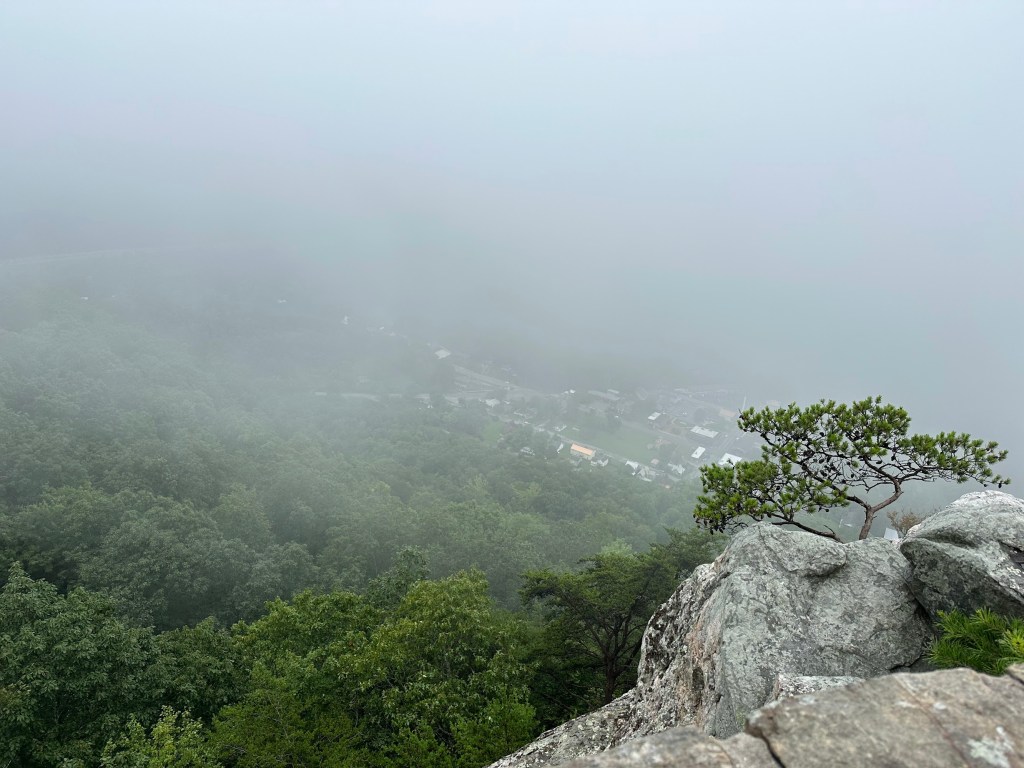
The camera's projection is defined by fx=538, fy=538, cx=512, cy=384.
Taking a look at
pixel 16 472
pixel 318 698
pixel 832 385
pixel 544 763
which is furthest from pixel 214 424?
pixel 832 385

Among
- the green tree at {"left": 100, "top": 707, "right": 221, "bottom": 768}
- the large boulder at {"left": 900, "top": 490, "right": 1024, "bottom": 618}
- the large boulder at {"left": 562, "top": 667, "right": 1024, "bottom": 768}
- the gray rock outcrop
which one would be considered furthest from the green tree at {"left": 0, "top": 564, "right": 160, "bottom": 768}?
the large boulder at {"left": 900, "top": 490, "right": 1024, "bottom": 618}

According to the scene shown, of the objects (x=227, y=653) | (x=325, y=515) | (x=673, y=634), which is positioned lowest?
→ (x=325, y=515)

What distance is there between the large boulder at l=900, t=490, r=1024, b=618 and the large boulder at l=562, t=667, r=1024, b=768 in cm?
405

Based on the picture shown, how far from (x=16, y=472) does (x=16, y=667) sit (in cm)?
3609

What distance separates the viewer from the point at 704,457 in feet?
360

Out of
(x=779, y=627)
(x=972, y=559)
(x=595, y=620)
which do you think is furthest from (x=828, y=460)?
(x=595, y=620)

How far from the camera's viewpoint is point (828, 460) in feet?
38.8

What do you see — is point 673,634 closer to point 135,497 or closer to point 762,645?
point 762,645

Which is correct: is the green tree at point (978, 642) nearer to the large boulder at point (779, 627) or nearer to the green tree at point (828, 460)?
the large boulder at point (779, 627)

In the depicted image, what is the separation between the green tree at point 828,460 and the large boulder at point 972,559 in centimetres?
134

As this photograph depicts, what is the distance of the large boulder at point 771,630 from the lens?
8398mm

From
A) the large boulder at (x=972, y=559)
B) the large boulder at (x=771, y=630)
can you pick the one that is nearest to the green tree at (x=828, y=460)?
the large boulder at (x=771, y=630)

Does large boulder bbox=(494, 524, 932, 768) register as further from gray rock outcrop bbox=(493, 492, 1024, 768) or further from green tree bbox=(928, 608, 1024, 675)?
green tree bbox=(928, 608, 1024, 675)

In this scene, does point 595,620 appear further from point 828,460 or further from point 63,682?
point 63,682
